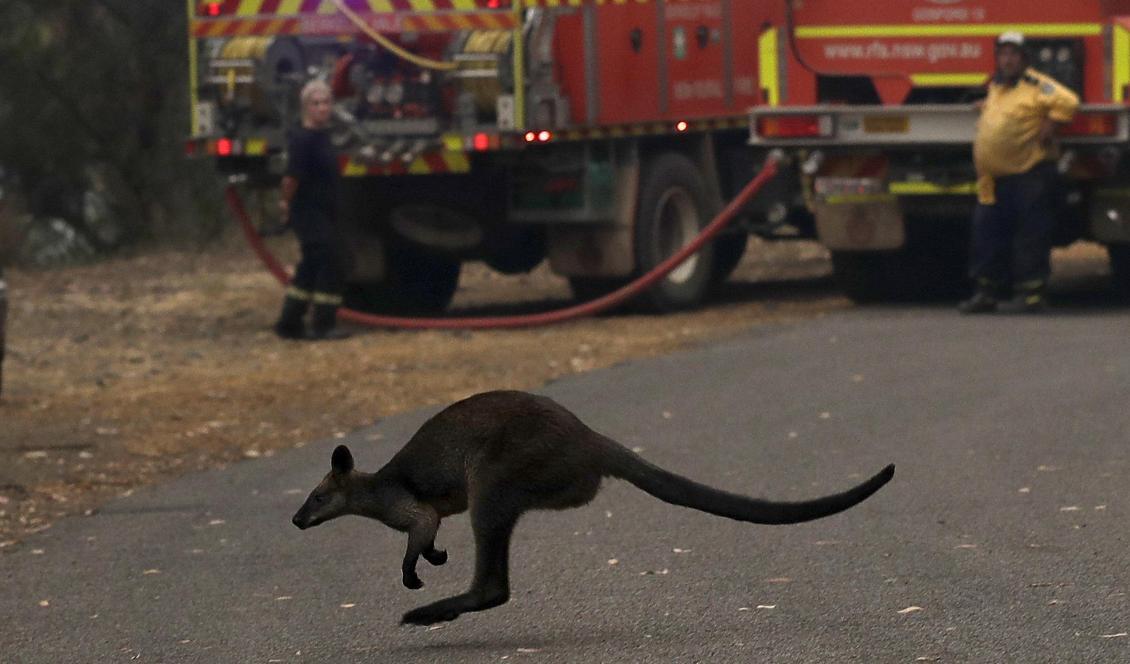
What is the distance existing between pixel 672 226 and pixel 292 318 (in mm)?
3293

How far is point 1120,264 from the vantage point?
56.4ft

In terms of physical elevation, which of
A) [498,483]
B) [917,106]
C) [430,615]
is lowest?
[430,615]

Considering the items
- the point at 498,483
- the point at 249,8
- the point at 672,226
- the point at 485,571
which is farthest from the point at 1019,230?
the point at 498,483

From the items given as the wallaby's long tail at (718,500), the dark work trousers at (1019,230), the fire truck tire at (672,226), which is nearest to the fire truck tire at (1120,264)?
the dark work trousers at (1019,230)

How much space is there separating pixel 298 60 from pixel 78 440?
5.60m

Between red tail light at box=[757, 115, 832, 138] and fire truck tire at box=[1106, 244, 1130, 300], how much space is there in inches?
89.8

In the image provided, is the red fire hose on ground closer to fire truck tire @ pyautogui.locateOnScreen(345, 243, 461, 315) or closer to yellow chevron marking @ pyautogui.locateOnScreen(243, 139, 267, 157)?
fire truck tire @ pyautogui.locateOnScreen(345, 243, 461, 315)

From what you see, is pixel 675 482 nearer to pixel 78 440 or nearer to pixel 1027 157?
pixel 78 440

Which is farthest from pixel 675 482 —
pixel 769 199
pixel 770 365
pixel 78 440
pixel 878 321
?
pixel 769 199

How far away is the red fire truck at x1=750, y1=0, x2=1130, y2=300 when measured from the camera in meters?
15.9

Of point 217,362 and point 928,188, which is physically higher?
point 928,188

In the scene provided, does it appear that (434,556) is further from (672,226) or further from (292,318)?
(672,226)

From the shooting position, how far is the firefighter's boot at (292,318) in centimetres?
1639

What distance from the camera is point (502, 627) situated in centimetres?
682
